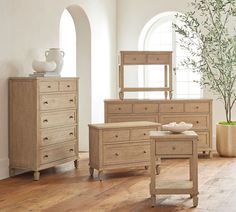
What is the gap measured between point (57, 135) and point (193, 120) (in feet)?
7.15

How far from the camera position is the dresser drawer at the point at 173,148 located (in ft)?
16.3

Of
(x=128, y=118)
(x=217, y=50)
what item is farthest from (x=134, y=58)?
(x=217, y=50)

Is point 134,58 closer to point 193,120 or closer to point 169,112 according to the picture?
point 169,112

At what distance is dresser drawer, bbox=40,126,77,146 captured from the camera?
6.23 metres

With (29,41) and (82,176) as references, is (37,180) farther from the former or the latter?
(29,41)

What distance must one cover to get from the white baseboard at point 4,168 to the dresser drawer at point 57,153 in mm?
423

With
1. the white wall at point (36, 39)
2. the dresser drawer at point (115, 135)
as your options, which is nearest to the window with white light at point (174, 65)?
the white wall at point (36, 39)

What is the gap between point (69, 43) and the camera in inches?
372

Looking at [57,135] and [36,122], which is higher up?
[36,122]

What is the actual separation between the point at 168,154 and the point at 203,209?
1.95ft

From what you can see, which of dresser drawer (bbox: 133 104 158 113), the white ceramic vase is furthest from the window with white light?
the white ceramic vase

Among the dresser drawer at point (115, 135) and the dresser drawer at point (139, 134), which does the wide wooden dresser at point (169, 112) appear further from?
the dresser drawer at point (115, 135)

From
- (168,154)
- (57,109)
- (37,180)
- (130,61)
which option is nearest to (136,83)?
(130,61)

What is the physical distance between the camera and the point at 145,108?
758cm
